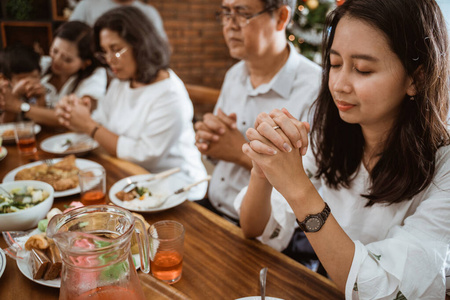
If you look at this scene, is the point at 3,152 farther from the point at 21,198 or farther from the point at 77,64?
the point at 77,64

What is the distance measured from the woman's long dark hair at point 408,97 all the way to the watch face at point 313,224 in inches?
11.2

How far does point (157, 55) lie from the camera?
2242mm

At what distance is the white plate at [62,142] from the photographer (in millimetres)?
1800

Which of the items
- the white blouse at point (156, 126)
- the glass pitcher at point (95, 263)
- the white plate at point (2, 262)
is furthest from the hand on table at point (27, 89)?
the glass pitcher at point (95, 263)

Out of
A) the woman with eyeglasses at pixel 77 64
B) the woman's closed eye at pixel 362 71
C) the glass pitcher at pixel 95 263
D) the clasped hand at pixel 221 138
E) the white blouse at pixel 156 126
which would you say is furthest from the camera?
the woman with eyeglasses at pixel 77 64

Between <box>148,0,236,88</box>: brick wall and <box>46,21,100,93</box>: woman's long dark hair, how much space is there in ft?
8.31

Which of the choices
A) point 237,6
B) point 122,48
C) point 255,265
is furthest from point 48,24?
point 255,265

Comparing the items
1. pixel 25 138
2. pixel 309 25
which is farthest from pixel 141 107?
pixel 309 25

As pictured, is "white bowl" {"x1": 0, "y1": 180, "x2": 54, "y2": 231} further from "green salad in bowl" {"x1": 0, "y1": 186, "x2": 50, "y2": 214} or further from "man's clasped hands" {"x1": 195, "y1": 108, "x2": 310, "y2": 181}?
"man's clasped hands" {"x1": 195, "y1": 108, "x2": 310, "y2": 181}

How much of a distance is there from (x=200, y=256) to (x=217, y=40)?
197 inches

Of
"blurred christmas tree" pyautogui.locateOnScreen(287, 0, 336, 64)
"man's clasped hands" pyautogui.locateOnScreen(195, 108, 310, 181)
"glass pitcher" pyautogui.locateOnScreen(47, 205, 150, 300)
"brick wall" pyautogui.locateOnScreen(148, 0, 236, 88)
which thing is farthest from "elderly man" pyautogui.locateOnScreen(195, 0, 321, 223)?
"brick wall" pyautogui.locateOnScreen(148, 0, 236, 88)

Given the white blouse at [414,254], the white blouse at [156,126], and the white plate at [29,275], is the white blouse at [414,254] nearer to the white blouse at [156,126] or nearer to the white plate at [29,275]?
the white plate at [29,275]

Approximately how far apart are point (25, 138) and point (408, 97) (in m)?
1.72

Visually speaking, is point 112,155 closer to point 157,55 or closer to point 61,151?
point 61,151
